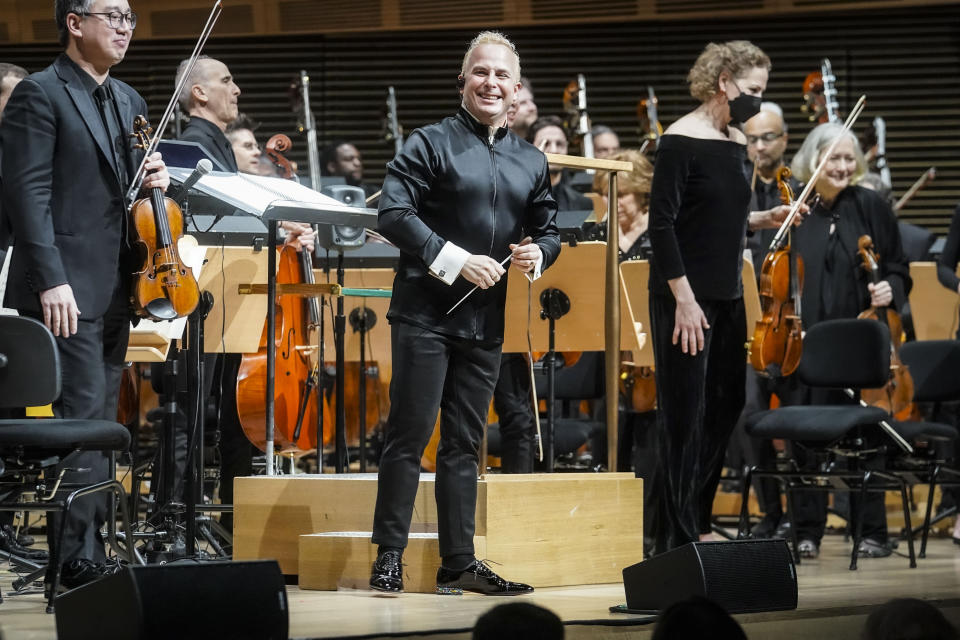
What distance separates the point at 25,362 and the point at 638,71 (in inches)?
252

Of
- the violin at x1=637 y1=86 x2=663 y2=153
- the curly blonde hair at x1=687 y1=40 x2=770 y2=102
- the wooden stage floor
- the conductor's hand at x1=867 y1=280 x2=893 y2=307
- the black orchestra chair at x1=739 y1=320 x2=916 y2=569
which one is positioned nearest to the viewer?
the wooden stage floor

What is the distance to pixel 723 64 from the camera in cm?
405

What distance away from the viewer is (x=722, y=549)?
9.36ft

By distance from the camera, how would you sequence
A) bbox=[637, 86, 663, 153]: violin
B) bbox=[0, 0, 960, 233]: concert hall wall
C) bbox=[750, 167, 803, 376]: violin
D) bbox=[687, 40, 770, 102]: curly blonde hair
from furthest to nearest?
bbox=[0, 0, 960, 233]: concert hall wall < bbox=[637, 86, 663, 153]: violin < bbox=[750, 167, 803, 376]: violin < bbox=[687, 40, 770, 102]: curly blonde hair

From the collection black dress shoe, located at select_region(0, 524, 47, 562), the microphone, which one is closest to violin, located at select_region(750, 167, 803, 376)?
→ the microphone

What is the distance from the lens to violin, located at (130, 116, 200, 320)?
3.47 meters

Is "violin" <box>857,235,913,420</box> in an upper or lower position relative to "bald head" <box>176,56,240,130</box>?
lower

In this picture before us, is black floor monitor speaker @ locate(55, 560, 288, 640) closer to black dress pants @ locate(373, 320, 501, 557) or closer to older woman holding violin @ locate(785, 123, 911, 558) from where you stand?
black dress pants @ locate(373, 320, 501, 557)

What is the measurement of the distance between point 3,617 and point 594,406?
3645 millimetres

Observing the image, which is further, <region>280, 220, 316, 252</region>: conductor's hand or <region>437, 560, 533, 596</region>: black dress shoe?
<region>280, 220, 316, 252</region>: conductor's hand

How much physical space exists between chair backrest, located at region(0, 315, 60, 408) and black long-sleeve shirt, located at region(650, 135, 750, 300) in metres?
1.79

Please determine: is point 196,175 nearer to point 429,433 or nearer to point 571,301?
point 429,433

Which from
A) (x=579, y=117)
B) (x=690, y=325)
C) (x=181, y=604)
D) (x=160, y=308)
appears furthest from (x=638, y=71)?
(x=181, y=604)

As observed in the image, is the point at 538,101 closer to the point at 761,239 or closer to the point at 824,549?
the point at 761,239
